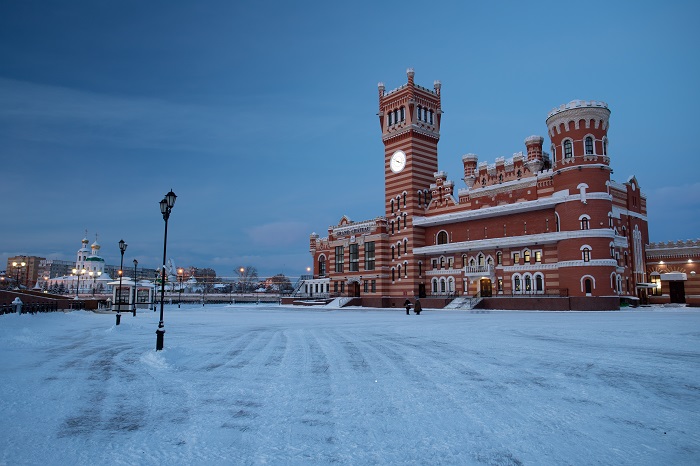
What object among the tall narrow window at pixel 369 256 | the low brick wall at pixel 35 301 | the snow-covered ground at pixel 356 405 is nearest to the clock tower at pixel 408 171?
the tall narrow window at pixel 369 256

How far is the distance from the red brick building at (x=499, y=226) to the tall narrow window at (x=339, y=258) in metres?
0.25

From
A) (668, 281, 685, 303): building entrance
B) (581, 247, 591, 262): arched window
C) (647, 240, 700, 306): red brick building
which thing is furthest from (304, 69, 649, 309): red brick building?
(668, 281, 685, 303): building entrance

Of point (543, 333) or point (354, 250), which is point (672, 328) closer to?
point (543, 333)

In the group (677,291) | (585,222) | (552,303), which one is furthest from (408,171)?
(677,291)

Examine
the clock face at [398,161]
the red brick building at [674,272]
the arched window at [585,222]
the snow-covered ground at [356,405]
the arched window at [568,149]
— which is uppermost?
the clock face at [398,161]

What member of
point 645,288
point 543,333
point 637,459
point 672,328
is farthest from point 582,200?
point 637,459

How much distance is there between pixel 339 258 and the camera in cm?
6731

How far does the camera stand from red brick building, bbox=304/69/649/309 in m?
41.9

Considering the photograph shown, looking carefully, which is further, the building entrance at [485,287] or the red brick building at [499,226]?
the building entrance at [485,287]

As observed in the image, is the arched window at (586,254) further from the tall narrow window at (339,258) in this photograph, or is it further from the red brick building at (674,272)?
the tall narrow window at (339,258)

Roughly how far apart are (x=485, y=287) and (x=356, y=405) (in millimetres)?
44920

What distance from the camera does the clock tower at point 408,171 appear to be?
57.1 metres

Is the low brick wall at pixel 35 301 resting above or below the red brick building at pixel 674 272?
below

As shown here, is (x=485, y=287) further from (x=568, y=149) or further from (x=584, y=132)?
(x=584, y=132)
